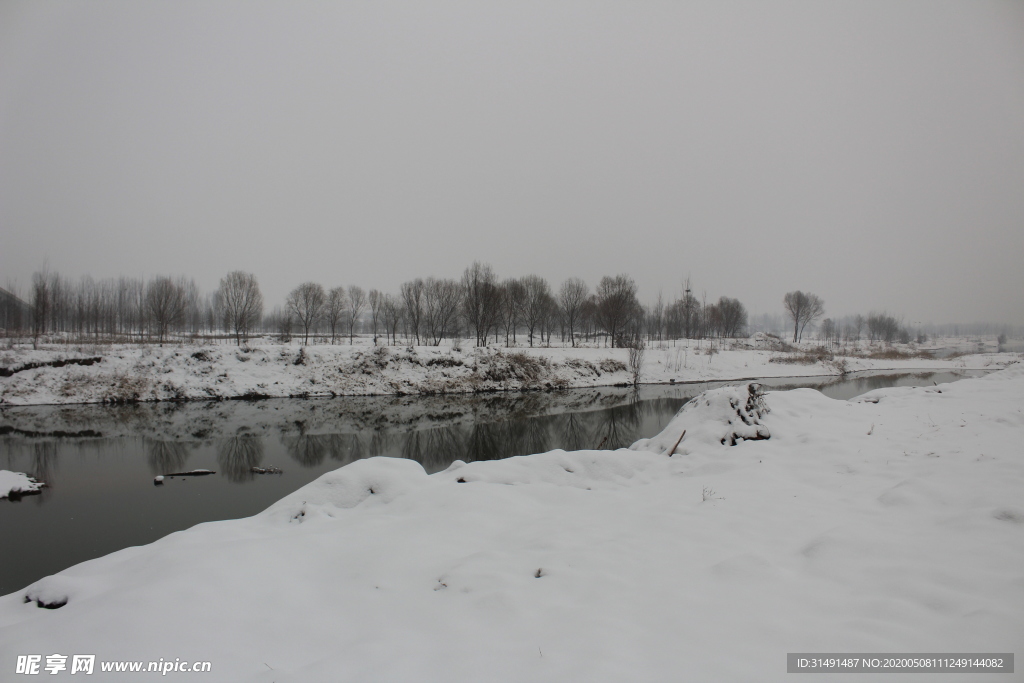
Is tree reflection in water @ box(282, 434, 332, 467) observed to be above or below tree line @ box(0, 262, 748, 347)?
below

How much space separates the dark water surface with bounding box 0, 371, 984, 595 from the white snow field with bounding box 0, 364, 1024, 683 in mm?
4320

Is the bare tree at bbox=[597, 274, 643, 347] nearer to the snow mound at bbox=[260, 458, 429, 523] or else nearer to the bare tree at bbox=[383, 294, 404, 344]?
the bare tree at bbox=[383, 294, 404, 344]

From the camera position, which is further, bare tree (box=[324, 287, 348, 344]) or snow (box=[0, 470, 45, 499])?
bare tree (box=[324, 287, 348, 344])

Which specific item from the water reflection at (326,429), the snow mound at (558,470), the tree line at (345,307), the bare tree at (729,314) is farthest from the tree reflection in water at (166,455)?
the bare tree at (729,314)

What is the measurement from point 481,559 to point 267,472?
31.4ft

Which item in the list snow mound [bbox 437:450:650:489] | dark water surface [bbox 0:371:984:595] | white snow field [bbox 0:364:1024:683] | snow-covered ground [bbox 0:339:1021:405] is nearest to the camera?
white snow field [bbox 0:364:1024:683]

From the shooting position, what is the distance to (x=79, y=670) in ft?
8.70

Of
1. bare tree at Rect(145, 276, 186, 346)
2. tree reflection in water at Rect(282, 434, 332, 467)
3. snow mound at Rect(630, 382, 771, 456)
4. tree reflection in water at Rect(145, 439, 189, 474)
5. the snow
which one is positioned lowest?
tree reflection in water at Rect(282, 434, 332, 467)

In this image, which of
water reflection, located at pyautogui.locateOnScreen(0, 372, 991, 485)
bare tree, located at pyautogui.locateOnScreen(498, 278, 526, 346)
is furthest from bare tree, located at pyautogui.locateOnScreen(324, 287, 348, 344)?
water reflection, located at pyautogui.locateOnScreen(0, 372, 991, 485)

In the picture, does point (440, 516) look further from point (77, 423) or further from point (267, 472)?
point (77, 423)

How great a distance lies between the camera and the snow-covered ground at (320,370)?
2134 cm

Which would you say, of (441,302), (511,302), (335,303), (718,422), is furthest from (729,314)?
(718,422)

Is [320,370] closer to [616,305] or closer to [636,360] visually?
[636,360]

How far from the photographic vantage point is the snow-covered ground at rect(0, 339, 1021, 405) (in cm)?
2134
